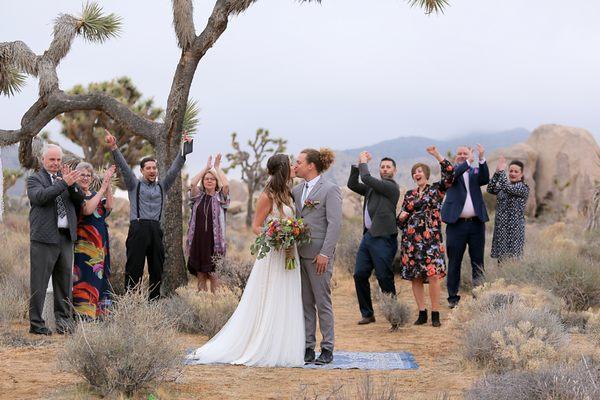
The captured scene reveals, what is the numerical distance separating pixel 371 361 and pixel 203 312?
225 centimetres

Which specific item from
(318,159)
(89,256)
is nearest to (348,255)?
(89,256)

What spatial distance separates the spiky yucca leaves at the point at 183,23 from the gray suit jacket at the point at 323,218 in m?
5.23

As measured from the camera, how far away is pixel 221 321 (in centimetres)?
880

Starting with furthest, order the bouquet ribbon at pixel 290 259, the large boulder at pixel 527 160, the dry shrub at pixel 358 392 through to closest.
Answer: the large boulder at pixel 527 160 → the bouquet ribbon at pixel 290 259 → the dry shrub at pixel 358 392

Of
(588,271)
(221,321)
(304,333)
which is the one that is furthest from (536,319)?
(588,271)

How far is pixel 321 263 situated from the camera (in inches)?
277

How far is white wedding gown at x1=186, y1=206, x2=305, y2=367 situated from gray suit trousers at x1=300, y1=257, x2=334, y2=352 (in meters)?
0.09

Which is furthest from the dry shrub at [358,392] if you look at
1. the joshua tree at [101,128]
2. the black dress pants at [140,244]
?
the joshua tree at [101,128]

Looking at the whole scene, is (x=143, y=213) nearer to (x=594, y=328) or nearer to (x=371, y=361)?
(x=371, y=361)

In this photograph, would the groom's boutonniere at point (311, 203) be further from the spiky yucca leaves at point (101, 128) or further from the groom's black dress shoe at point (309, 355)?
the spiky yucca leaves at point (101, 128)

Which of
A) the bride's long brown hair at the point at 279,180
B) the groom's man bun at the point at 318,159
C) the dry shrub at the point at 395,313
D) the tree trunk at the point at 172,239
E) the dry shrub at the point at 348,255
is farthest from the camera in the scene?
the dry shrub at the point at 348,255

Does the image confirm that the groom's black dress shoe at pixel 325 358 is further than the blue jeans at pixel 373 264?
No

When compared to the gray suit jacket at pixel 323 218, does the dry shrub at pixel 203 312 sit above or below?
below

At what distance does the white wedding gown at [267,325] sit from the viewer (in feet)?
23.1
